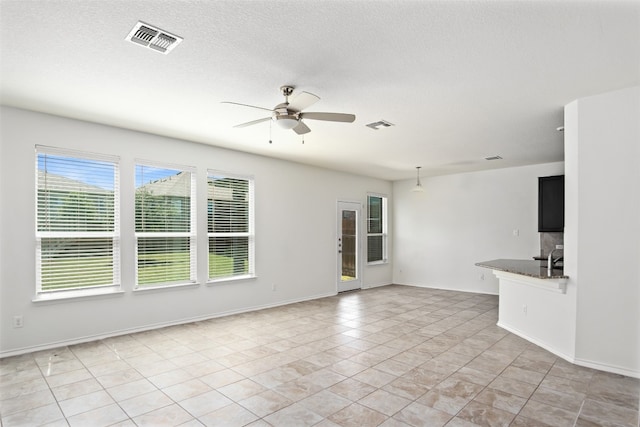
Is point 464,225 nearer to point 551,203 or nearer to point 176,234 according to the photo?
point 551,203

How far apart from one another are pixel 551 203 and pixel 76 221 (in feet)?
21.3

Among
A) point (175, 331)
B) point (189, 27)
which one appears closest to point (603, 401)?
point (189, 27)


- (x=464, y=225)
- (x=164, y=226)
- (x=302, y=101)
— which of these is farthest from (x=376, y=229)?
(x=302, y=101)

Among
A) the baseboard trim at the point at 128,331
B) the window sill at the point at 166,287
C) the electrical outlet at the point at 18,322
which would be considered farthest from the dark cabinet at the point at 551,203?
the electrical outlet at the point at 18,322

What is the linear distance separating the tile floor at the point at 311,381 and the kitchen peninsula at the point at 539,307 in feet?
0.59

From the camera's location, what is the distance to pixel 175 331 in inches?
183

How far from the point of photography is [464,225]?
25.7 ft

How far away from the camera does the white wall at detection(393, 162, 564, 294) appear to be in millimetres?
7008

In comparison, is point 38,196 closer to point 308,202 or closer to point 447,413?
point 308,202

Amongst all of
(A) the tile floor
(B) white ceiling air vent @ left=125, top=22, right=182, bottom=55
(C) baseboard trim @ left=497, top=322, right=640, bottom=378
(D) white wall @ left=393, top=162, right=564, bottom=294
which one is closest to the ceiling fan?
(B) white ceiling air vent @ left=125, top=22, right=182, bottom=55

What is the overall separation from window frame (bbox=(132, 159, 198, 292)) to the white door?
3.24m

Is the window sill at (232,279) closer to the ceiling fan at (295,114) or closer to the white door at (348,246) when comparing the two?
the white door at (348,246)

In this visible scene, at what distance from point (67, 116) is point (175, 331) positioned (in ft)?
9.53

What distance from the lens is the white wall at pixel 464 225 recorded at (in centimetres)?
701
